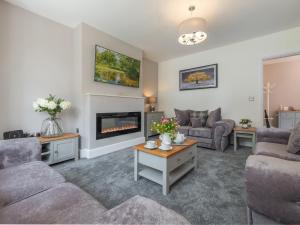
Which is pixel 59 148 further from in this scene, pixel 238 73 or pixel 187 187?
pixel 238 73

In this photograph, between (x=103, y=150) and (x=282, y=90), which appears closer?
(x=103, y=150)

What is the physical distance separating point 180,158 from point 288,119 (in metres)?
4.71

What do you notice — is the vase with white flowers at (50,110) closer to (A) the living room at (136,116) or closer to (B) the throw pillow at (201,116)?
(A) the living room at (136,116)

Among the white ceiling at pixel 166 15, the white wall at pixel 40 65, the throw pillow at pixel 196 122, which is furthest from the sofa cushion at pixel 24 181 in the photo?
the throw pillow at pixel 196 122

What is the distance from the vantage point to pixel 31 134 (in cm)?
251

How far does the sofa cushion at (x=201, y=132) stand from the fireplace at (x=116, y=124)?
1436mm

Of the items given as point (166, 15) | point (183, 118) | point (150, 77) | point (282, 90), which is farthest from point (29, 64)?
point (282, 90)

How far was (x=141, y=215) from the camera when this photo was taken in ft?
2.11

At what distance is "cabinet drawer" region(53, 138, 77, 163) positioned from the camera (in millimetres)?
2441

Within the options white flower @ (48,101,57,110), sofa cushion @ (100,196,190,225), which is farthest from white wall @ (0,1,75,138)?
sofa cushion @ (100,196,190,225)

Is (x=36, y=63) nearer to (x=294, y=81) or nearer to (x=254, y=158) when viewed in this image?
(x=254, y=158)

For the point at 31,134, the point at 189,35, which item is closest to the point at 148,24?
the point at 189,35

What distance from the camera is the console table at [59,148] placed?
238 centimetres

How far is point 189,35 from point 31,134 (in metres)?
3.18
